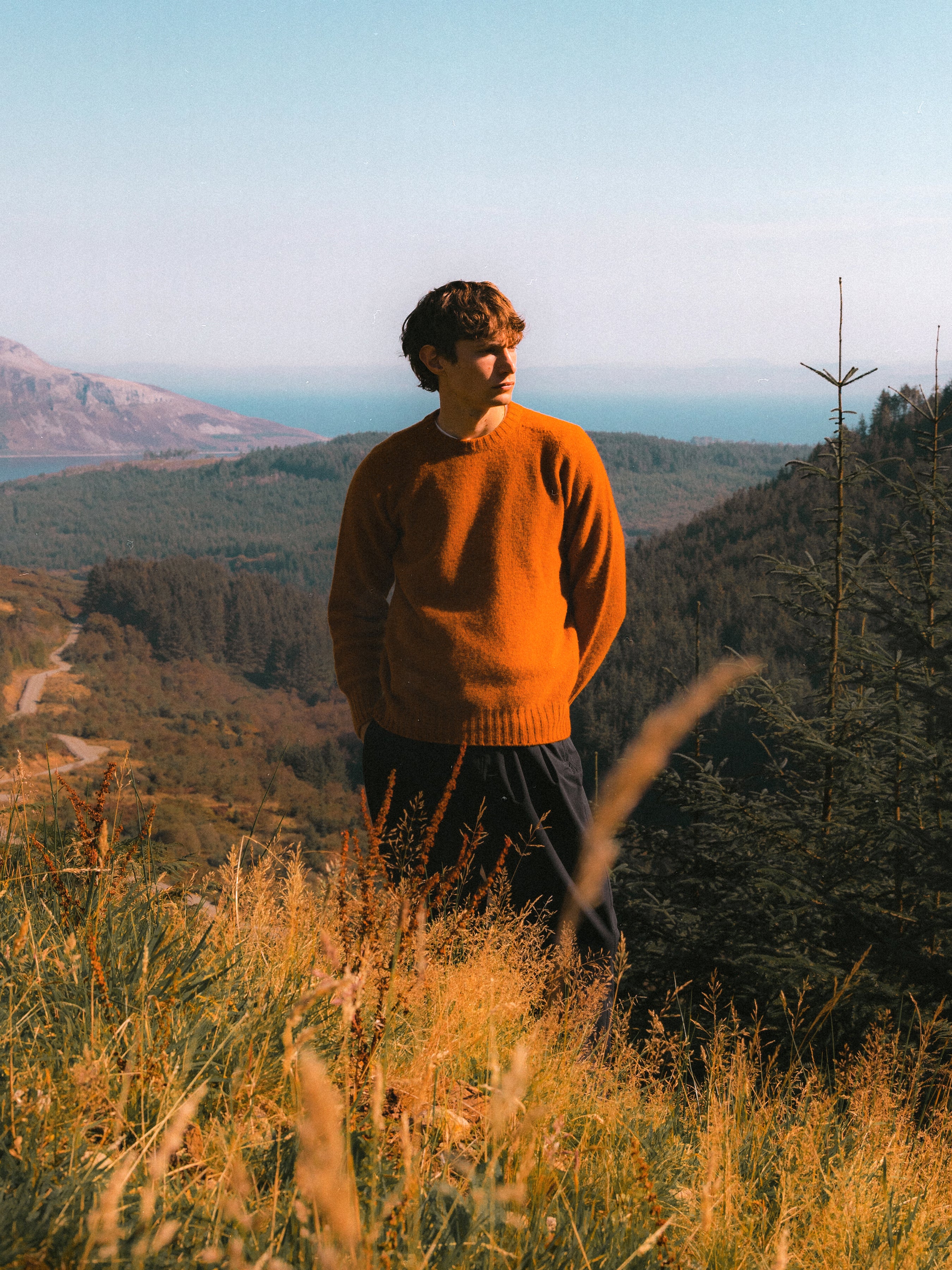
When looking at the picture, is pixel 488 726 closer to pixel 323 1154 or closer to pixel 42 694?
pixel 323 1154

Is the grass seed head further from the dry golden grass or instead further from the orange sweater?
the orange sweater

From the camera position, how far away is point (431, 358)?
2105 mm

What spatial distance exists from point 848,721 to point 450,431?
307cm

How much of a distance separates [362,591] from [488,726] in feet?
1.67

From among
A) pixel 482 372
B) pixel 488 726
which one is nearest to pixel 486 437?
pixel 482 372

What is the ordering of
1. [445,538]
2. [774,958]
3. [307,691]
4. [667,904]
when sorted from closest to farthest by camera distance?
[445,538], [774,958], [667,904], [307,691]

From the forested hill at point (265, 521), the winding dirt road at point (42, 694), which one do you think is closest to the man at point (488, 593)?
the winding dirt road at point (42, 694)

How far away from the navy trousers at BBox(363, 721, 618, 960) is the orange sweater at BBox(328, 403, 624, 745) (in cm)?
4

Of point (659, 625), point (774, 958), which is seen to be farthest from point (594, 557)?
point (659, 625)

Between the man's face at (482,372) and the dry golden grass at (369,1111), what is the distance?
1109mm

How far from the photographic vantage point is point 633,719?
48094 mm

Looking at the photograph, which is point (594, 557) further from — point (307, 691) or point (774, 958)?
point (307, 691)

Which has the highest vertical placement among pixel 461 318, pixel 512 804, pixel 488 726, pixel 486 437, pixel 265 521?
pixel 461 318

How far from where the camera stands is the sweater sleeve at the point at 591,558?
7.06 ft
